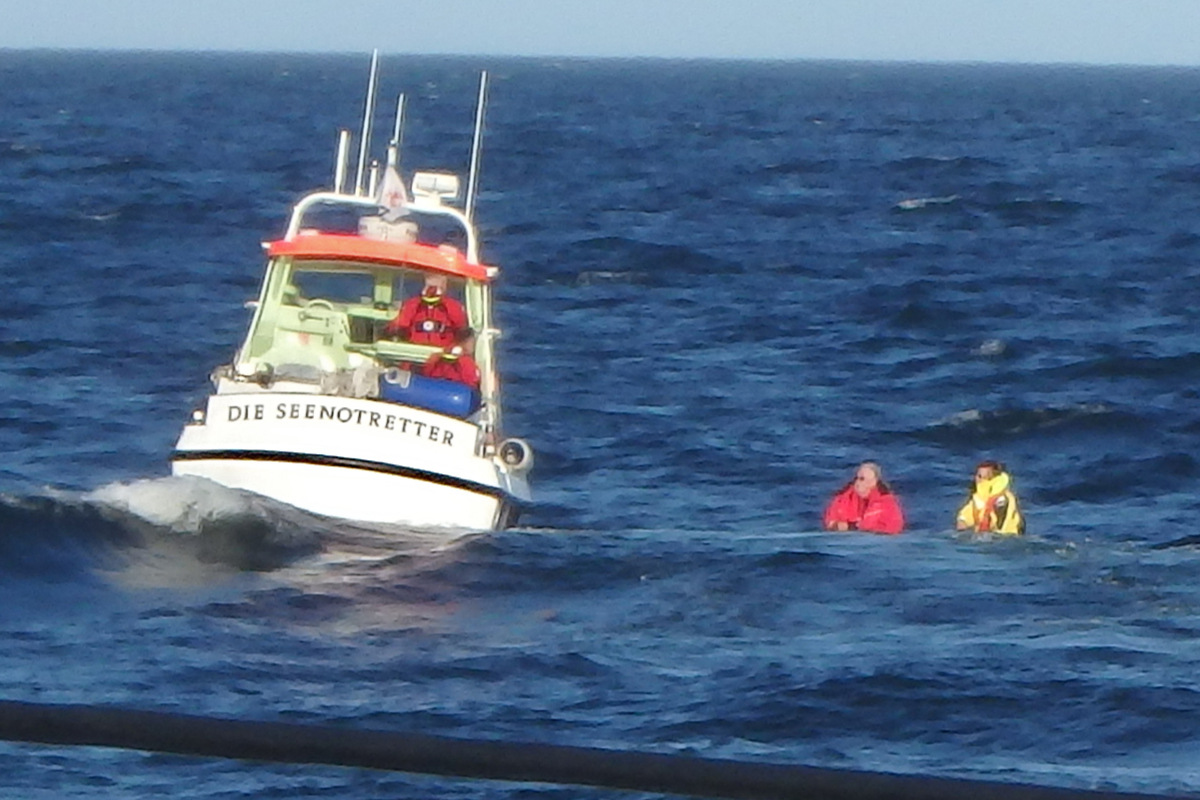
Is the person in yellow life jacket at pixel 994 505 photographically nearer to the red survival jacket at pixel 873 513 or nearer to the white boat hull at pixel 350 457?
the red survival jacket at pixel 873 513

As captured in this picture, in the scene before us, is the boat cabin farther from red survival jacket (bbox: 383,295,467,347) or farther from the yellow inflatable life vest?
the yellow inflatable life vest

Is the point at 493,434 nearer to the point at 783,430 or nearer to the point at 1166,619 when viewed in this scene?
the point at 1166,619

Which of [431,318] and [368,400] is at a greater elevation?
[431,318]

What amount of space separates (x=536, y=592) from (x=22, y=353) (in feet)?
48.0

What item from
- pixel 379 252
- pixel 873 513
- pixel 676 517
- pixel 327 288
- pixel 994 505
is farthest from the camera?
pixel 327 288

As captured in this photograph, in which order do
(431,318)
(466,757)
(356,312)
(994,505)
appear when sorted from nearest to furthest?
(466,757), (431,318), (356,312), (994,505)

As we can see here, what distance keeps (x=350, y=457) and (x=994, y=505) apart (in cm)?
466

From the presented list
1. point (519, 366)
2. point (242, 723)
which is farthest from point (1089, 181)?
point (242, 723)

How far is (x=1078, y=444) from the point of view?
24.6 metres

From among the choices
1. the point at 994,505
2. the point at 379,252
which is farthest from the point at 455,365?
the point at 994,505

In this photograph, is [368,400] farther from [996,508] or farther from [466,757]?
[466,757]

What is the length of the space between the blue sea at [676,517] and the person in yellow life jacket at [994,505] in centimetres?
38

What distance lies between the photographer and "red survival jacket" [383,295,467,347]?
17297 mm

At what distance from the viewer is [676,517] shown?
19.8 metres
